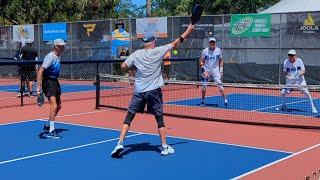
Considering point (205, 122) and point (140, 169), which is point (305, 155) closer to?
point (140, 169)

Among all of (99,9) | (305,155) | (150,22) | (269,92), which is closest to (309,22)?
(269,92)

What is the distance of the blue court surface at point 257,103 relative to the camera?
49.8 ft

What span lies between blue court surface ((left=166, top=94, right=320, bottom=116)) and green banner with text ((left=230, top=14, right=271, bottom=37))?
472cm

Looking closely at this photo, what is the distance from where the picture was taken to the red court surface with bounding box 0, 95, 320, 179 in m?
8.05

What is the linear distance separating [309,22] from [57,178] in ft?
55.8

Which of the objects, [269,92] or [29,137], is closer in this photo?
[29,137]

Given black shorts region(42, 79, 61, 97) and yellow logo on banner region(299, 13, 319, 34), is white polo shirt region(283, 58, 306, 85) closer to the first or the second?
black shorts region(42, 79, 61, 97)

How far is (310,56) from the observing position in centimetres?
2211

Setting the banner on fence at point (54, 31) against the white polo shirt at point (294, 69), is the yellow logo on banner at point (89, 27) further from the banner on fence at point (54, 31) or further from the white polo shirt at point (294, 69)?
the white polo shirt at point (294, 69)

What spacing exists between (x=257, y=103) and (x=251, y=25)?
23.7ft

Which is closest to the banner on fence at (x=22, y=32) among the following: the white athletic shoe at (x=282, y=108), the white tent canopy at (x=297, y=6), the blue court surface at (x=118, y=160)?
the white tent canopy at (x=297, y=6)

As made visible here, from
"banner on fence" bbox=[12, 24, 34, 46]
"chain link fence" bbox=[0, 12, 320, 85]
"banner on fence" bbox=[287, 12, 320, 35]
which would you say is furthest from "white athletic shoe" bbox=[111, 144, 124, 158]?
"banner on fence" bbox=[12, 24, 34, 46]

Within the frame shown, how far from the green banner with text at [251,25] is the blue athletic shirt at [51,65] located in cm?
1399

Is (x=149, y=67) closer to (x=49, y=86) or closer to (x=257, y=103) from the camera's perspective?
(x=49, y=86)
